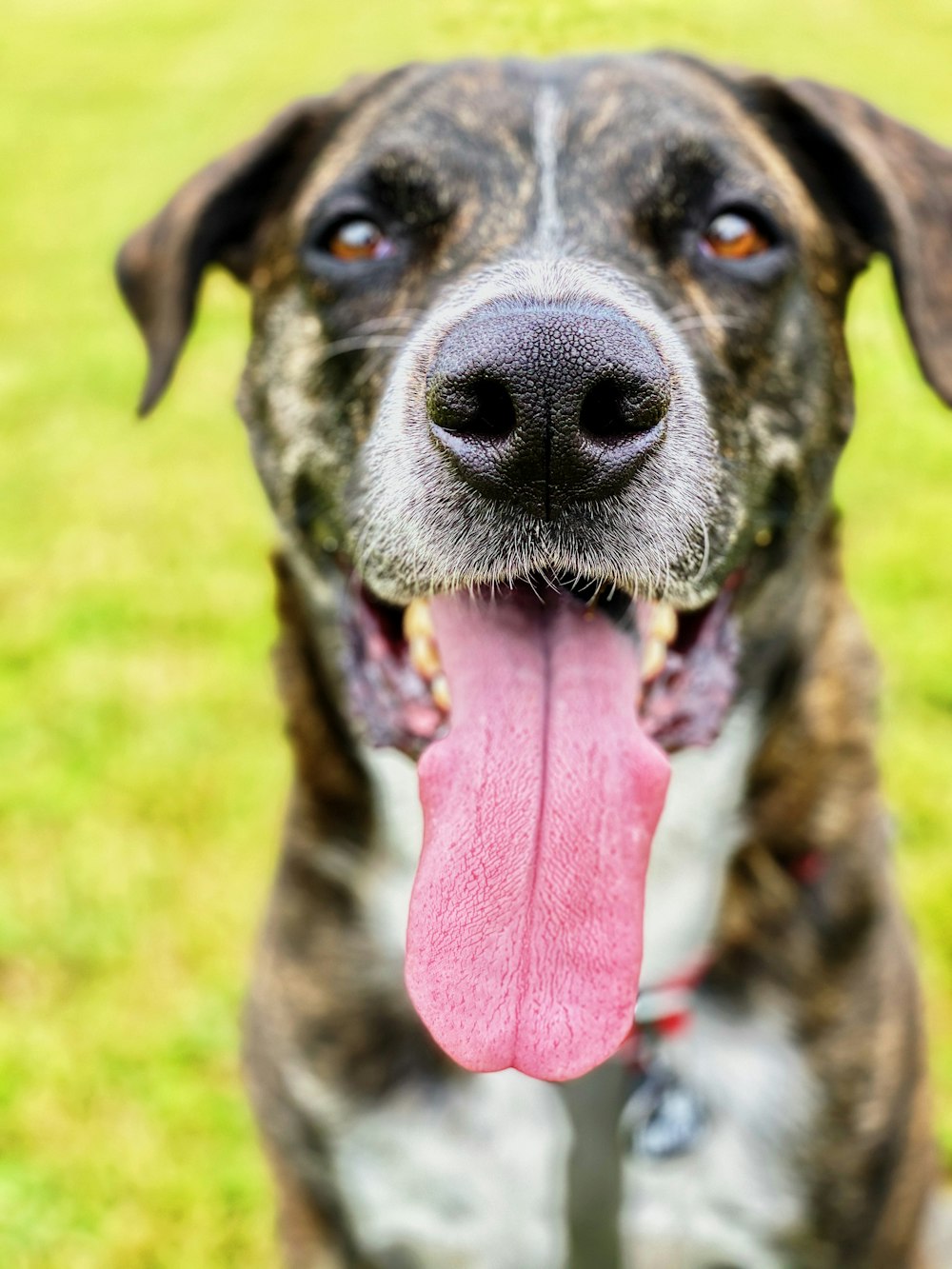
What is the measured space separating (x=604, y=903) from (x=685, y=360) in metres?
0.95

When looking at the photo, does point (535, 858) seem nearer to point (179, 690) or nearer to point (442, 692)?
point (442, 692)

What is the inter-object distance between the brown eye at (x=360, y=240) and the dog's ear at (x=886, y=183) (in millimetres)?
925

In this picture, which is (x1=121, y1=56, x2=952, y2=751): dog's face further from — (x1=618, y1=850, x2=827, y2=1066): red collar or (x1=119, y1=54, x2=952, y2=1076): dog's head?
(x1=618, y1=850, x2=827, y2=1066): red collar

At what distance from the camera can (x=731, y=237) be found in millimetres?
2830

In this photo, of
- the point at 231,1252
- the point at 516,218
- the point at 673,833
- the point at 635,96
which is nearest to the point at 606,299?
the point at 516,218

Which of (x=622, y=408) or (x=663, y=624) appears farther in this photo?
(x=663, y=624)

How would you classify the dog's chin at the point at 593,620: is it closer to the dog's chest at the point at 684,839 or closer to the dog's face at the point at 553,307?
the dog's face at the point at 553,307

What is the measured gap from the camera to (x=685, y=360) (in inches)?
94.0

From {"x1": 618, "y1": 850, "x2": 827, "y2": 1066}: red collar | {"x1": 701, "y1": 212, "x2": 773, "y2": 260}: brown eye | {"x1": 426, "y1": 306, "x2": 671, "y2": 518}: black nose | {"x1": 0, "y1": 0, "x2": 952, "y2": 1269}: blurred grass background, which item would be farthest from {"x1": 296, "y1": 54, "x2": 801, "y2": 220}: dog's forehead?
{"x1": 618, "y1": 850, "x2": 827, "y2": 1066}: red collar

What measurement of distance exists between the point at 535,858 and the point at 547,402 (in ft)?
2.70

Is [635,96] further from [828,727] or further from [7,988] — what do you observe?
[7,988]

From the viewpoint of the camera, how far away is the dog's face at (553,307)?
7.14ft

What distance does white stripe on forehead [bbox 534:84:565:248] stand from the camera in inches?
107

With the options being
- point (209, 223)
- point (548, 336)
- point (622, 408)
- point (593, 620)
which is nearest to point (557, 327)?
point (548, 336)
